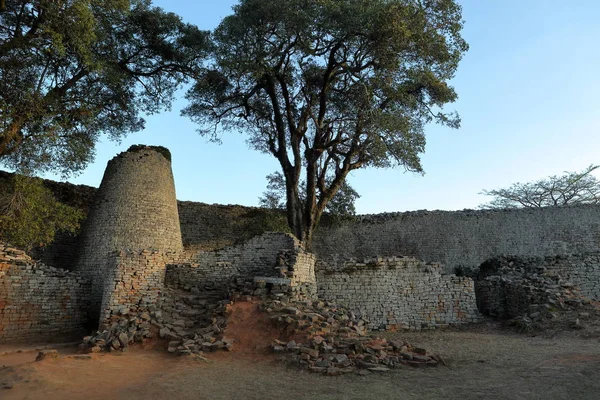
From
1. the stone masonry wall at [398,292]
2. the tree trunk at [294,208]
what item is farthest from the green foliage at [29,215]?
the stone masonry wall at [398,292]

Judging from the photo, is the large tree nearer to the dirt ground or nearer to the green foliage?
the green foliage

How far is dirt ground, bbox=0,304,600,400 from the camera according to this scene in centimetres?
569

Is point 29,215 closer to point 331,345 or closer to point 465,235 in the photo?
point 331,345

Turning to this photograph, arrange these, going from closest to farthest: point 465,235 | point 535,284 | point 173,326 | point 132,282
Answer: point 173,326 < point 132,282 < point 535,284 < point 465,235

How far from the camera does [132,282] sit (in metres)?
10.6

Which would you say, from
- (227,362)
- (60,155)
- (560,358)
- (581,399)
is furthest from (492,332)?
(60,155)

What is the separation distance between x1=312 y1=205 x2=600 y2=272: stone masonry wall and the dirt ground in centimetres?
1407

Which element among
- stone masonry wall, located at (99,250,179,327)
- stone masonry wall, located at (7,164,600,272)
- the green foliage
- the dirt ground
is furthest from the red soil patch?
stone masonry wall, located at (7,164,600,272)

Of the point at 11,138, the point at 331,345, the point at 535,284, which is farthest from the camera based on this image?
the point at 535,284

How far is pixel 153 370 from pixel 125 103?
41.4 feet

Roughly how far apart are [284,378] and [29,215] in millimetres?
9558

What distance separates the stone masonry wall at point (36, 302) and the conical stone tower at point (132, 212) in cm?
127

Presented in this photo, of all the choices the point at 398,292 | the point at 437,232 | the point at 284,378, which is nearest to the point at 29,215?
the point at 284,378

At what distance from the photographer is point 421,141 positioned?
53.0 ft
